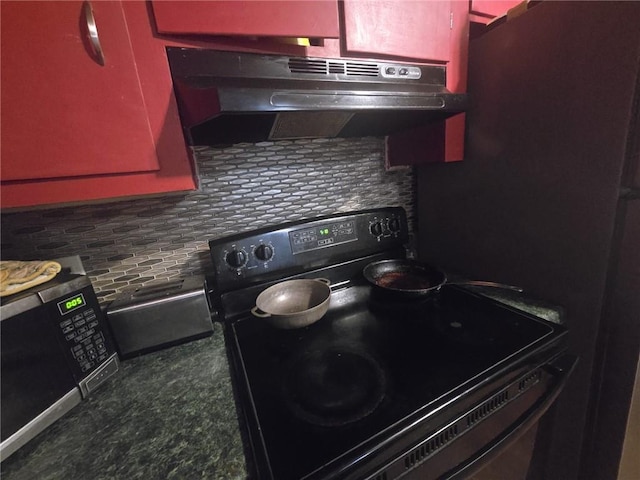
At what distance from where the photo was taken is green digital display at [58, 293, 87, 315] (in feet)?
1.74

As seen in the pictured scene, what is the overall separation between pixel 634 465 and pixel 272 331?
0.95m

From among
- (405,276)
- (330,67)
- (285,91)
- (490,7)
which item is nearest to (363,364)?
(405,276)

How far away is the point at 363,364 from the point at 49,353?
628 mm

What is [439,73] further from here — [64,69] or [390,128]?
[64,69]

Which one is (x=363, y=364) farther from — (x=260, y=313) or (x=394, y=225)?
(x=394, y=225)

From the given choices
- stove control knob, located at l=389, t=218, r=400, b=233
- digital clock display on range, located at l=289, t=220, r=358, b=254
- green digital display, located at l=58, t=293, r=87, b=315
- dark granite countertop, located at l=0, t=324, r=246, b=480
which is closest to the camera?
dark granite countertop, located at l=0, t=324, r=246, b=480

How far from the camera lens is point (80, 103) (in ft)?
1.54

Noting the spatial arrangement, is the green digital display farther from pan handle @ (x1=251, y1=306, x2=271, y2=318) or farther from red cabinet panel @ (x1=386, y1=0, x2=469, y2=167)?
red cabinet panel @ (x1=386, y1=0, x2=469, y2=167)

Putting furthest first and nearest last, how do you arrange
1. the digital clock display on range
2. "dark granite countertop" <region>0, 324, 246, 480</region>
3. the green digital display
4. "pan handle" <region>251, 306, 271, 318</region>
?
the digital clock display on range < "pan handle" <region>251, 306, 271, 318</region> < the green digital display < "dark granite countertop" <region>0, 324, 246, 480</region>

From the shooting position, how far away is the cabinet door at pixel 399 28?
1.98 feet

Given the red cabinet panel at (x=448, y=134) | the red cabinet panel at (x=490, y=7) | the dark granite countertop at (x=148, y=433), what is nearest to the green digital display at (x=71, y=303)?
the dark granite countertop at (x=148, y=433)

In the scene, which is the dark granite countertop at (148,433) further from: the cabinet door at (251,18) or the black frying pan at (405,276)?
the cabinet door at (251,18)

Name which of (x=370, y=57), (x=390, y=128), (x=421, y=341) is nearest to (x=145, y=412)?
(x=421, y=341)

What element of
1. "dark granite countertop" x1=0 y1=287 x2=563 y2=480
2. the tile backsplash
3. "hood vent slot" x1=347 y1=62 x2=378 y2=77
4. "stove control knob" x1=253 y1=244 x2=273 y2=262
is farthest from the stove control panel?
"hood vent slot" x1=347 y1=62 x2=378 y2=77
